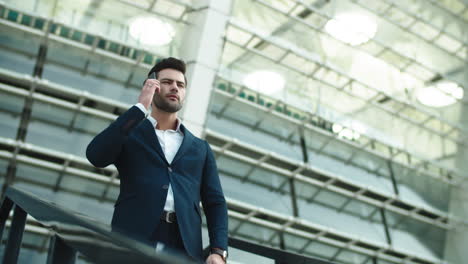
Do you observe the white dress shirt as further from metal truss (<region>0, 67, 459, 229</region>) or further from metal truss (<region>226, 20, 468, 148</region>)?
metal truss (<region>226, 20, 468, 148</region>)

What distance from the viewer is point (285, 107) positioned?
12242 mm

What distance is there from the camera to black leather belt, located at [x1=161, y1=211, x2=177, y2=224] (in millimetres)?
2246

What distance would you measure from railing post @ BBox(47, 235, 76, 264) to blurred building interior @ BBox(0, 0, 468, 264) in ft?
20.6

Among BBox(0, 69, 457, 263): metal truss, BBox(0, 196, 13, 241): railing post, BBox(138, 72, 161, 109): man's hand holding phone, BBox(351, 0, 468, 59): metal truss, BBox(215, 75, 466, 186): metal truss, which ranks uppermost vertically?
BBox(351, 0, 468, 59): metal truss

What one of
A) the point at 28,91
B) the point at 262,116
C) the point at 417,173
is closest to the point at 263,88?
the point at 262,116

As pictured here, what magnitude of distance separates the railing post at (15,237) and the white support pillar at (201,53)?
24.7 feet

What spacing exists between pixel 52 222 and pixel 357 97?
1288cm

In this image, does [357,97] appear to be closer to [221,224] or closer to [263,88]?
[263,88]

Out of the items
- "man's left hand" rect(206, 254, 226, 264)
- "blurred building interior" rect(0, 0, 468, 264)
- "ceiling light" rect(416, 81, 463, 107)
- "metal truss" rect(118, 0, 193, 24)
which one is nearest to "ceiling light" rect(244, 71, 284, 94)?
"blurred building interior" rect(0, 0, 468, 264)

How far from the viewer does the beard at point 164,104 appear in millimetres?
2529

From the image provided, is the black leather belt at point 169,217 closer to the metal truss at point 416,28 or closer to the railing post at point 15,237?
the railing post at point 15,237

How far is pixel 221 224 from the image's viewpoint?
2463 mm

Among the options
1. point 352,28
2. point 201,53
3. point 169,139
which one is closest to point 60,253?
point 169,139

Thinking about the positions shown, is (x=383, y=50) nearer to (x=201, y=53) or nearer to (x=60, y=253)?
(x=201, y=53)
